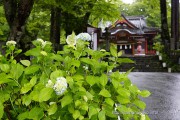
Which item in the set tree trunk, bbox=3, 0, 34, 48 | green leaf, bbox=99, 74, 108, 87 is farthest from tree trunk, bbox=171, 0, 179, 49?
green leaf, bbox=99, 74, 108, 87

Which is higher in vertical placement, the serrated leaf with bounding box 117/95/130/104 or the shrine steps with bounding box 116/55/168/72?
the serrated leaf with bounding box 117/95/130/104

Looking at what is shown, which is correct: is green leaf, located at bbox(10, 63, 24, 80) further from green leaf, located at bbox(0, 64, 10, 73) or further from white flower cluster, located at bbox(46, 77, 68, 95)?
white flower cluster, located at bbox(46, 77, 68, 95)

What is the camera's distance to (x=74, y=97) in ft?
6.97

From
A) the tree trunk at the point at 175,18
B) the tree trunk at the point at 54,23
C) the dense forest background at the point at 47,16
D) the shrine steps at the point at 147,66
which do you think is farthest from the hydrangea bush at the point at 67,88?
the tree trunk at the point at 175,18

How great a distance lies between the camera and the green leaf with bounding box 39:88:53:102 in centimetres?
206

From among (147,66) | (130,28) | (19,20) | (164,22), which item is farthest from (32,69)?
(130,28)

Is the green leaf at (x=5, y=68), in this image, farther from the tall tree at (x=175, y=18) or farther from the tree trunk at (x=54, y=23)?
the tall tree at (x=175, y=18)

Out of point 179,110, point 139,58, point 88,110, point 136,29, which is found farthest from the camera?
point 136,29

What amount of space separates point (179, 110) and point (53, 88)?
5369 mm

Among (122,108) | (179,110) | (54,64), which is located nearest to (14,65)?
(54,64)

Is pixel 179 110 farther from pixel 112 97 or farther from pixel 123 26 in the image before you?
pixel 123 26

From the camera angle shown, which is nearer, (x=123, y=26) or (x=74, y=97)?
(x=74, y=97)

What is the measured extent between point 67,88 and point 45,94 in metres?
0.15

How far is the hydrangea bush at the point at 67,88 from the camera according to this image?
213 cm
